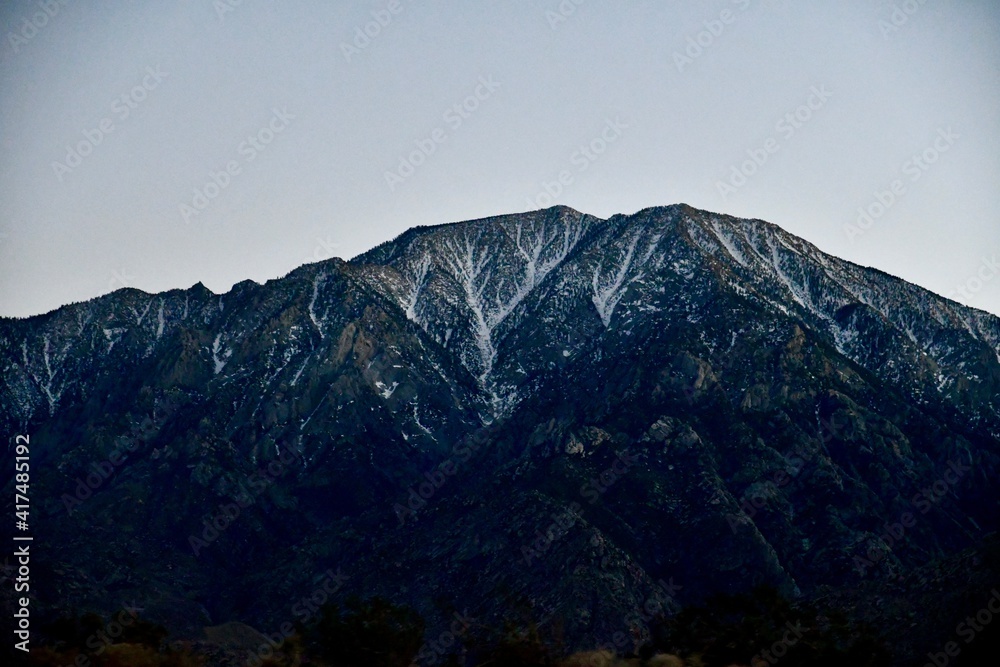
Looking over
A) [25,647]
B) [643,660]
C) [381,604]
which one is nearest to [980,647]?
[643,660]

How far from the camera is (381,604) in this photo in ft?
525

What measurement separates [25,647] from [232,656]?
6216cm

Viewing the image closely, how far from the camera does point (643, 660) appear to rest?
12725cm

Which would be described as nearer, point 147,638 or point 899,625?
point 147,638

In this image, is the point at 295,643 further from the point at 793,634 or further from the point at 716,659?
the point at 793,634

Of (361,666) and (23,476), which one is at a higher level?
(23,476)

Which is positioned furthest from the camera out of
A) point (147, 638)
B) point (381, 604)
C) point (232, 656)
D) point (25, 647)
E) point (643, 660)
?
point (232, 656)

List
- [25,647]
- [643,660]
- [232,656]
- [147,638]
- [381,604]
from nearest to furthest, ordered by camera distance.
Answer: [643,660] → [25,647] → [147,638] → [381,604] → [232,656]

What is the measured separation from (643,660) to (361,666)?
3785 centimetres

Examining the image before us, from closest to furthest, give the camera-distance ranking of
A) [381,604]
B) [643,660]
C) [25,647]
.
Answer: [643,660]
[25,647]
[381,604]

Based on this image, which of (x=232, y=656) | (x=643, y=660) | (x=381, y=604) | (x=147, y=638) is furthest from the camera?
(x=232, y=656)

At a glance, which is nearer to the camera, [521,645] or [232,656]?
[521,645]

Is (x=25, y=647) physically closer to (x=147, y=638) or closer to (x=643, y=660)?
(x=147, y=638)

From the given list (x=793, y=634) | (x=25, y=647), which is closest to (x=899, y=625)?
(x=793, y=634)
